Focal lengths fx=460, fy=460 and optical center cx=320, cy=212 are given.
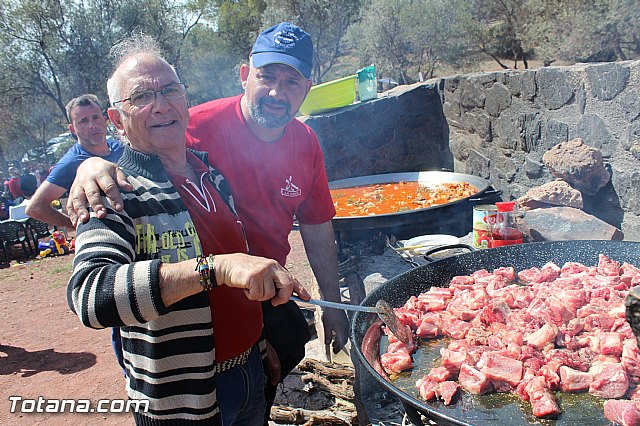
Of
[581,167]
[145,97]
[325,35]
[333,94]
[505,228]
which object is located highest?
[325,35]

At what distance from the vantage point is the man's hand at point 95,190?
5.34 ft

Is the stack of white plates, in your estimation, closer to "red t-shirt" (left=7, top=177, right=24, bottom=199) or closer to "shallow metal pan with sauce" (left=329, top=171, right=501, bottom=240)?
"shallow metal pan with sauce" (left=329, top=171, right=501, bottom=240)

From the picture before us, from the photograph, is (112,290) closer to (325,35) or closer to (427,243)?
(427,243)

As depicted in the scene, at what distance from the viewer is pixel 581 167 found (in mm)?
3953

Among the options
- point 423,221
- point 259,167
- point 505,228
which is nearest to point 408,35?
point 423,221

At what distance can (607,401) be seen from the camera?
1669mm

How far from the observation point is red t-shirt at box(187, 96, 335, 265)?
107 inches

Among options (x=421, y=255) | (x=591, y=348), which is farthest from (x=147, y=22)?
(x=591, y=348)

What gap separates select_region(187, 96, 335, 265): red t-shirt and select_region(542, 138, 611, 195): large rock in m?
2.42

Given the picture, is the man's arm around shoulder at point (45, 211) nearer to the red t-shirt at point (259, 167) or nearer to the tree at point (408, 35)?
the red t-shirt at point (259, 167)

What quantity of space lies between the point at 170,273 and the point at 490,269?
2150 mm

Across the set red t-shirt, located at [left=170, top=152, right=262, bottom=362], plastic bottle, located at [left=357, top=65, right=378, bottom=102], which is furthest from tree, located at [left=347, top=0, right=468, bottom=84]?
red t-shirt, located at [left=170, top=152, right=262, bottom=362]

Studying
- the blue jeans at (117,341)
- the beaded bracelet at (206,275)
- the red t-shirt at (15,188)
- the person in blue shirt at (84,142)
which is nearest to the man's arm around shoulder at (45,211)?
the person in blue shirt at (84,142)

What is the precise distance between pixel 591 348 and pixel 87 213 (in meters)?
2.09
